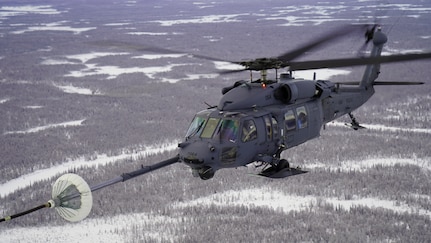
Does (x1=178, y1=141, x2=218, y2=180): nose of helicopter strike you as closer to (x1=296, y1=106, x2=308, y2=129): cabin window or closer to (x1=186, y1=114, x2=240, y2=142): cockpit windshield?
(x1=186, y1=114, x2=240, y2=142): cockpit windshield

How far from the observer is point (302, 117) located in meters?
24.0

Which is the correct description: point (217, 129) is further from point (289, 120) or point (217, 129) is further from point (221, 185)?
point (221, 185)

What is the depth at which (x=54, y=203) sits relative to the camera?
15.3 meters

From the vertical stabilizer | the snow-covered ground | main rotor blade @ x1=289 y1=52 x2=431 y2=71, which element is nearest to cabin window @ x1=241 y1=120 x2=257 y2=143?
main rotor blade @ x1=289 y1=52 x2=431 y2=71

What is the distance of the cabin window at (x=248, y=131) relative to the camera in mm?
21250

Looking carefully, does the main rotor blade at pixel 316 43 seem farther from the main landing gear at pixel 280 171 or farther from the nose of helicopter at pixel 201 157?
the nose of helicopter at pixel 201 157

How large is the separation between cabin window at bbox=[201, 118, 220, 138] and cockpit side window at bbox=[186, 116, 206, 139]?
0.70 ft

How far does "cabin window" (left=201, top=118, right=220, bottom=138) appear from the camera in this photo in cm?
2098

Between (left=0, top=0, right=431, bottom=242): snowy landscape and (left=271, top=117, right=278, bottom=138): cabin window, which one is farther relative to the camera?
(left=0, top=0, right=431, bottom=242): snowy landscape

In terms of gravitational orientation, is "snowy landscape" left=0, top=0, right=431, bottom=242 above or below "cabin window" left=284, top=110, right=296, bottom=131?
below

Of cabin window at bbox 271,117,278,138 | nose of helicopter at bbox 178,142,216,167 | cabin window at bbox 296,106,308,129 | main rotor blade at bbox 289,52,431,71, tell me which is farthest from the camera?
cabin window at bbox 296,106,308,129

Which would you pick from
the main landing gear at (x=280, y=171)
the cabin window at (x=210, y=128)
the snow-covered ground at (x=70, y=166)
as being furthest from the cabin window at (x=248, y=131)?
the snow-covered ground at (x=70, y=166)

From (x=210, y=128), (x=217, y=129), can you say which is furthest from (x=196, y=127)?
(x=217, y=129)

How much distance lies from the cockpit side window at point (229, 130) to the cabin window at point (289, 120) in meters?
2.91
